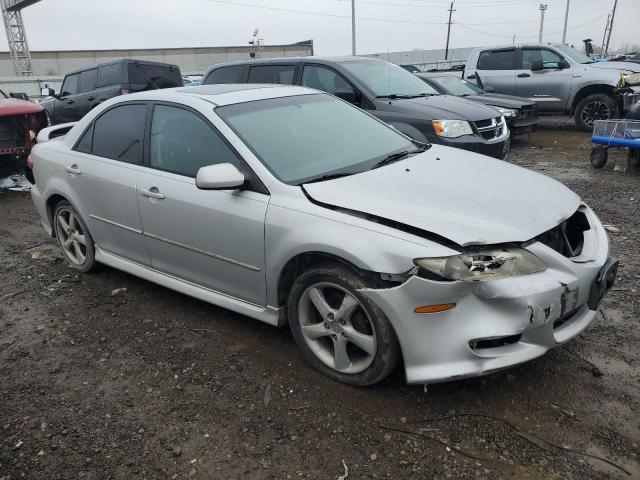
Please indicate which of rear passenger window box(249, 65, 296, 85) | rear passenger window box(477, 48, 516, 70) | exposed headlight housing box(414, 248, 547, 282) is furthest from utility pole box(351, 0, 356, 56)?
exposed headlight housing box(414, 248, 547, 282)

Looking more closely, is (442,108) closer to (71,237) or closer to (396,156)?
(396,156)

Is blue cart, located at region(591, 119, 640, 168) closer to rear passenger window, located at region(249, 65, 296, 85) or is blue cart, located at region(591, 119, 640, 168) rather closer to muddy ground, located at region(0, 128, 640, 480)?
muddy ground, located at region(0, 128, 640, 480)

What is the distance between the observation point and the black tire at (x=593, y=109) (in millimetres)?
10750

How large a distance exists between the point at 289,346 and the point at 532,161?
23.8ft

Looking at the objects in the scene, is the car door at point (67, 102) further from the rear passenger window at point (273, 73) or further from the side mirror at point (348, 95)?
the side mirror at point (348, 95)

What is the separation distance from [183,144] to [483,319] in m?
2.29

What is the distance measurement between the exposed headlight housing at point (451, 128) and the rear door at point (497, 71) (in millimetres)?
6147

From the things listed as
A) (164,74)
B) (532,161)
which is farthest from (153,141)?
(164,74)

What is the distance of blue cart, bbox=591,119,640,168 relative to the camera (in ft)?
23.9

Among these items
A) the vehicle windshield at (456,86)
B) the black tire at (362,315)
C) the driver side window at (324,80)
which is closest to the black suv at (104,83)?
the driver side window at (324,80)

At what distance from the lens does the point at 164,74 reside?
12141mm

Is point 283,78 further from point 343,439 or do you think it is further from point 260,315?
point 343,439

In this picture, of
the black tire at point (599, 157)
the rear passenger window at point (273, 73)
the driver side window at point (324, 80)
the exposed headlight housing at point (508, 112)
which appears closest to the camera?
the driver side window at point (324, 80)

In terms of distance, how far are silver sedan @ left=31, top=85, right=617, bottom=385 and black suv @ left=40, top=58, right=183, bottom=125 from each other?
26.0 ft
